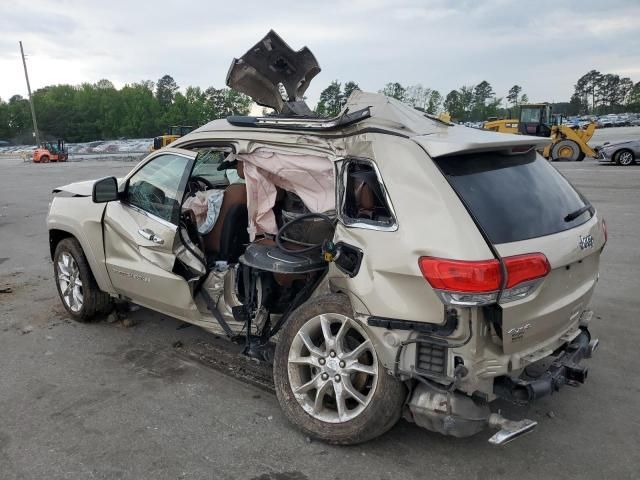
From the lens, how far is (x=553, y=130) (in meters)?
24.4

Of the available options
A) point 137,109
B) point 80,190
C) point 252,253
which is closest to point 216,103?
point 137,109

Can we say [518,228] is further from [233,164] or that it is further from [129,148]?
[129,148]

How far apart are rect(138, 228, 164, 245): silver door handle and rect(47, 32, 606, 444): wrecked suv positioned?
0.02 metres

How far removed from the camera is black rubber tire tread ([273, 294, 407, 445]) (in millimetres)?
2990

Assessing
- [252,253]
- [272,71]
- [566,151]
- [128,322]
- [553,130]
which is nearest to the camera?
[252,253]

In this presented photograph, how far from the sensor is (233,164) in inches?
187

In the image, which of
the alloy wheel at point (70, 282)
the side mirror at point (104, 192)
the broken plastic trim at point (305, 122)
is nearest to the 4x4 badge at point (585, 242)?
the broken plastic trim at point (305, 122)

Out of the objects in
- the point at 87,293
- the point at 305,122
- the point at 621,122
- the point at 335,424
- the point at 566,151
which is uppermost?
the point at 305,122

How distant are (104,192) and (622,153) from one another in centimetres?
2079

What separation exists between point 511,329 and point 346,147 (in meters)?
1.40

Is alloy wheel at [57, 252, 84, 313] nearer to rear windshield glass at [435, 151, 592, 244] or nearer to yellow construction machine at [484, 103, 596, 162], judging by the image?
rear windshield glass at [435, 151, 592, 244]

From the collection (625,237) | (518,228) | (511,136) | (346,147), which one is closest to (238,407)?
(346,147)

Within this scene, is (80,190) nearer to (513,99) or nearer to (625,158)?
(625,158)

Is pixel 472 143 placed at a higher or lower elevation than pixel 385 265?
higher
